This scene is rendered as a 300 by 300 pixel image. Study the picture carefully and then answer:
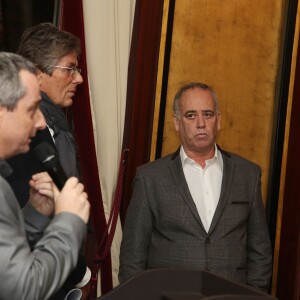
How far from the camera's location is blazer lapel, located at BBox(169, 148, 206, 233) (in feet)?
8.86

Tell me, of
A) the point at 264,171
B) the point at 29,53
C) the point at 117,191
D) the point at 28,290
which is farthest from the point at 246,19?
the point at 28,290

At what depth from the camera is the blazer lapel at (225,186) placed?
2701 mm

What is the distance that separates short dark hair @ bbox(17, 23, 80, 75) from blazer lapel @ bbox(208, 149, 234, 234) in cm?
87

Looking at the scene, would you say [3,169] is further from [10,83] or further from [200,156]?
[200,156]

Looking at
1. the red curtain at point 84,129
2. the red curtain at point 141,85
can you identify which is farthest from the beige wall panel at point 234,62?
the red curtain at point 84,129

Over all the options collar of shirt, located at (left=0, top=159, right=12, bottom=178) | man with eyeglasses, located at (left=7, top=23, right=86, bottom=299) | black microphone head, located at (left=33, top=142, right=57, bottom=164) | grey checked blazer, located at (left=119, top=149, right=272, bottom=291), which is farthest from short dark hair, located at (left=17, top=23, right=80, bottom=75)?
collar of shirt, located at (left=0, top=159, right=12, bottom=178)

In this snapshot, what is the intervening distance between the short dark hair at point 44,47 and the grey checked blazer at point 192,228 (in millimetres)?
640

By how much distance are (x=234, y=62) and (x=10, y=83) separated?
2.10 m

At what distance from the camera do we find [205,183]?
9.23 ft

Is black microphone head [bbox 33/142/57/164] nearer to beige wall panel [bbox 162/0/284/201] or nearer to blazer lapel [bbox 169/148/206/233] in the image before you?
blazer lapel [bbox 169/148/206/233]

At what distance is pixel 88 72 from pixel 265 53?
972 mm

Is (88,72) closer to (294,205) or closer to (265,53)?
(265,53)

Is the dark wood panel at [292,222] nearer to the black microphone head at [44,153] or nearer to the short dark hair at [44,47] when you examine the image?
the short dark hair at [44,47]

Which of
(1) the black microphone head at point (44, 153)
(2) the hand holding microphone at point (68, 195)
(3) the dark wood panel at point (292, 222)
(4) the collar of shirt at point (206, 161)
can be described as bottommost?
(3) the dark wood panel at point (292, 222)
